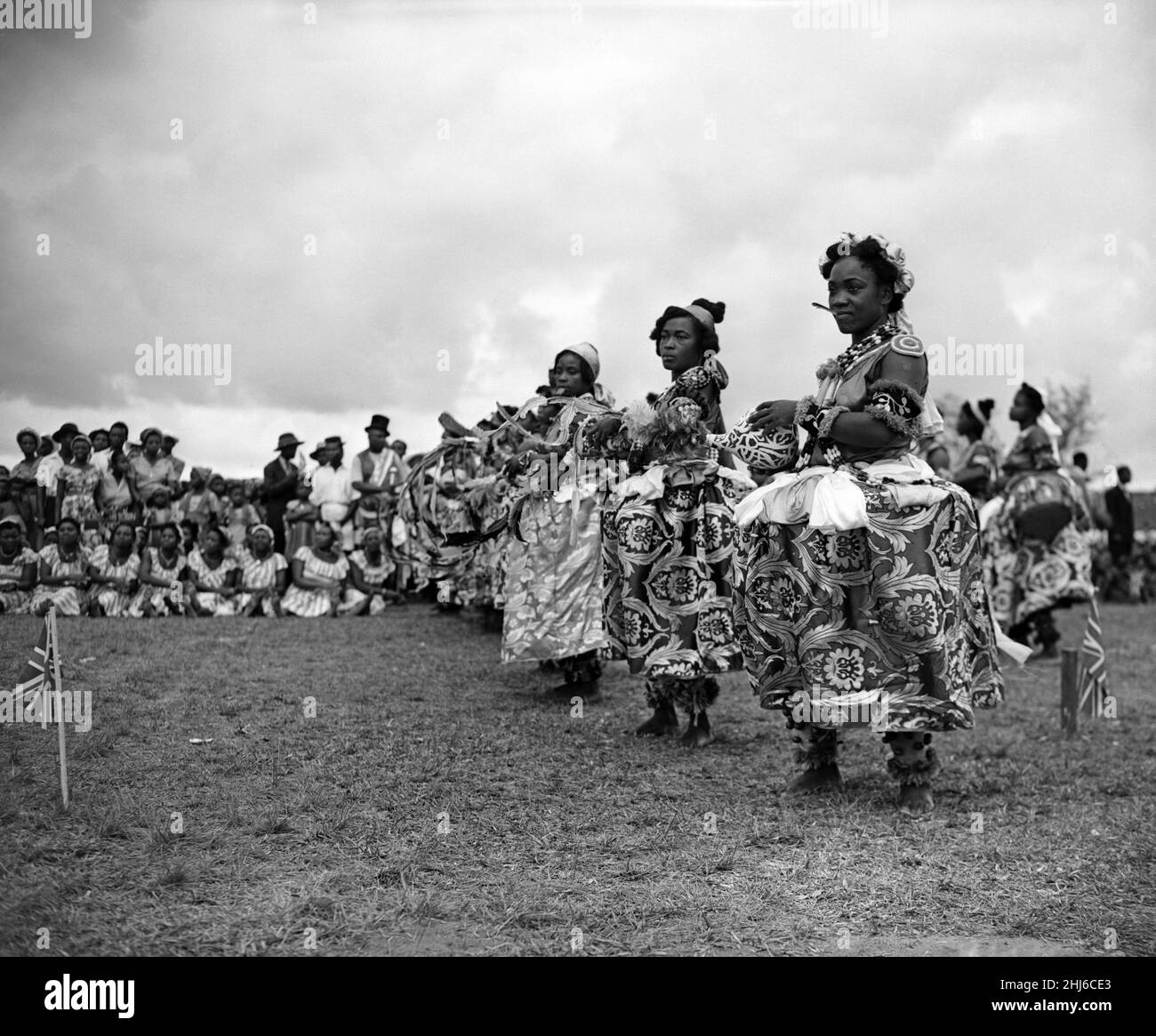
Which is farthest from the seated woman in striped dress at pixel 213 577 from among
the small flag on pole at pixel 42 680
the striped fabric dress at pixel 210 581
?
the small flag on pole at pixel 42 680

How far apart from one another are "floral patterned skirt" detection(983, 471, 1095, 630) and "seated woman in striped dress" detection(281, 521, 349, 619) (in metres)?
5.71

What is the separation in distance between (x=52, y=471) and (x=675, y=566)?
2843 mm

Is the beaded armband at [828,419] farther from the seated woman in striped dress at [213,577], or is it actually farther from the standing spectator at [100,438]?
the seated woman in striped dress at [213,577]

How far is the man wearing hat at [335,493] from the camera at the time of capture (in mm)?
11305

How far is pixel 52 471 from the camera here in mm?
4922

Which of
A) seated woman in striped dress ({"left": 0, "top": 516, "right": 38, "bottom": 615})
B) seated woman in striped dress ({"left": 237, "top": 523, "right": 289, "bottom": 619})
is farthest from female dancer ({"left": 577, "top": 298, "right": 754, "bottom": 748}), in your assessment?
seated woman in striped dress ({"left": 237, "top": 523, "right": 289, "bottom": 619})

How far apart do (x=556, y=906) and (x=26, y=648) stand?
2156mm

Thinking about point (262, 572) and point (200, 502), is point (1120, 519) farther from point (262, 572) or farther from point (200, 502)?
point (200, 502)

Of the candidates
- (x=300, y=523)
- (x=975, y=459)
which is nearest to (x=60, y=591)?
(x=300, y=523)

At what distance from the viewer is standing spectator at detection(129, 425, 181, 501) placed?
5410 millimetres

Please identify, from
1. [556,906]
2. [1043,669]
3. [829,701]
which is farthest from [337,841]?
[1043,669]

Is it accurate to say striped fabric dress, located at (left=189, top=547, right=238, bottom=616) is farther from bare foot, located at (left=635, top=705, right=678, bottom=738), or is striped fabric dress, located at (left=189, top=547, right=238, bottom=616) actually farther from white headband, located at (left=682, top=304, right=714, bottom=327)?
white headband, located at (left=682, top=304, right=714, bottom=327)
